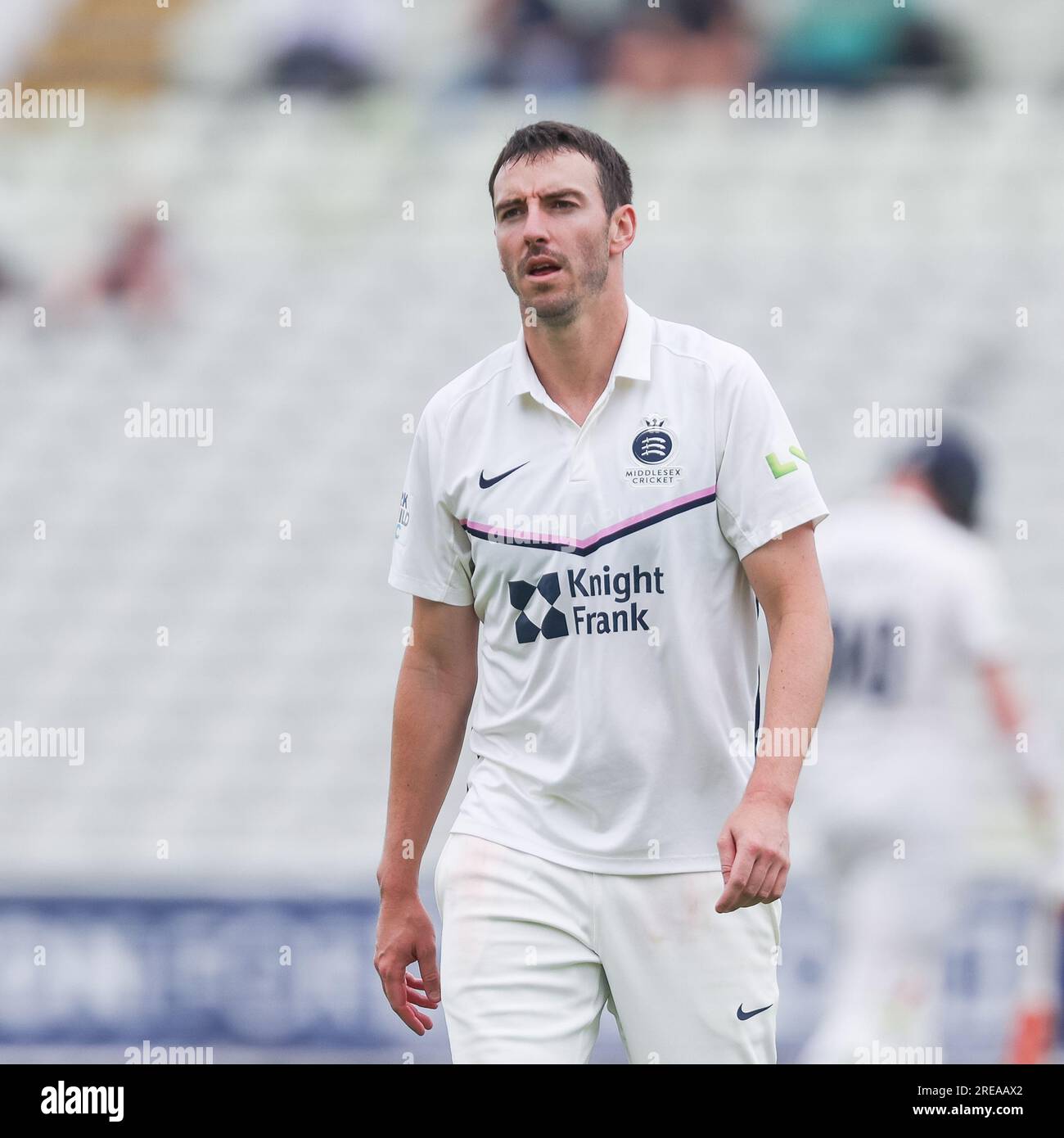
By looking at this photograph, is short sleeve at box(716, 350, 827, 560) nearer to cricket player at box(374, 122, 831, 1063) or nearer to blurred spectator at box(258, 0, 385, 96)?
cricket player at box(374, 122, 831, 1063)

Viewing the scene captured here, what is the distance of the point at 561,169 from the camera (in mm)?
2932

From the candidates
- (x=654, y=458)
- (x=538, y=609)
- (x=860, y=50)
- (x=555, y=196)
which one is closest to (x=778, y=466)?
(x=654, y=458)

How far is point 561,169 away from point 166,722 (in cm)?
498

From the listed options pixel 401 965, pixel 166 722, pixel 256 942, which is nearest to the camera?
pixel 401 965

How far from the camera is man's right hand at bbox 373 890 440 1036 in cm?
306

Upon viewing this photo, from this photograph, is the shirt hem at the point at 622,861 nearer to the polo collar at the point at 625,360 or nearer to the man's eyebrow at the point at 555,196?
the polo collar at the point at 625,360

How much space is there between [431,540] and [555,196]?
645 millimetres

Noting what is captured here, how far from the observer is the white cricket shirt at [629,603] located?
9.39 feet

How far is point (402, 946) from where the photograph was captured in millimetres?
3059

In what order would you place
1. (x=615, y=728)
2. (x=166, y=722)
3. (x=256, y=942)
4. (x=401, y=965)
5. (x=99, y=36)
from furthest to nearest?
(x=99, y=36), (x=166, y=722), (x=256, y=942), (x=401, y=965), (x=615, y=728)

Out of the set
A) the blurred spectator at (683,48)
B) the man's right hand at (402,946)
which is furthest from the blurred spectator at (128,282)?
the man's right hand at (402,946)

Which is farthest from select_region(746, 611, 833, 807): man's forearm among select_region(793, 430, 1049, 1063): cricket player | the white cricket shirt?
select_region(793, 430, 1049, 1063): cricket player

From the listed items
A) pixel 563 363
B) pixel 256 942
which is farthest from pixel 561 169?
pixel 256 942

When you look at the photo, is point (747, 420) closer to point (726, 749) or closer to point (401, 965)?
point (726, 749)
